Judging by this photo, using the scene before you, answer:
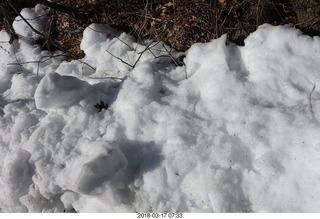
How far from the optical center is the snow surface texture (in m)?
2.49

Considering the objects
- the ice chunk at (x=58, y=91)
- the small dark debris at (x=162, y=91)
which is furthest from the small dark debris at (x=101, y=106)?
the small dark debris at (x=162, y=91)

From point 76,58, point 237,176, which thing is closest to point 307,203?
point 237,176

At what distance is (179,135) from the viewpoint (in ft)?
8.95

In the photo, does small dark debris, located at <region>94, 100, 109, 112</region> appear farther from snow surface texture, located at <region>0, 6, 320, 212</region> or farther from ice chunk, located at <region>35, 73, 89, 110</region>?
ice chunk, located at <region>35, 73, 89, 110</region>

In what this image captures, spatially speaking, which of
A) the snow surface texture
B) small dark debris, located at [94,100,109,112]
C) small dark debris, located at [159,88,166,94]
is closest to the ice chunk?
the snow surface texture

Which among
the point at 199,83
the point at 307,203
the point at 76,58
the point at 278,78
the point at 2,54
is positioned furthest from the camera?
the point at 2,54

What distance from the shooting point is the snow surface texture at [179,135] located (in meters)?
2.49

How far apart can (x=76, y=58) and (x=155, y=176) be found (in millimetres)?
1737

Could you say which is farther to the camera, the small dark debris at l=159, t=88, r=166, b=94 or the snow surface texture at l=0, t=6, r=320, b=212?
the small dark debris at l=159, t=88, r=166, b=94

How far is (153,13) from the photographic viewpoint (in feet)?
11.7

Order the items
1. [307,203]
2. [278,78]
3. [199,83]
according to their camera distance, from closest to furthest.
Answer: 1. [307,203]
2. [278,78]
3. [199,83]

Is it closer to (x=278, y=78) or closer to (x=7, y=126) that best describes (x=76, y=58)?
(x=7, y=126)

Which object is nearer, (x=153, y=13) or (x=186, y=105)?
(x=186, y=105)

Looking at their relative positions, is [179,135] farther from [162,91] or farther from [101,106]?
[101,106]
